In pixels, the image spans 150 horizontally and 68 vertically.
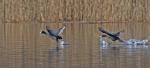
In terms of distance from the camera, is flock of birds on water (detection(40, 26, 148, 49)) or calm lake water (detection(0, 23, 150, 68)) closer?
calm lake water (detection(0, 23, 150, 68))

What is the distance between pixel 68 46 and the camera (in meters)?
19.6

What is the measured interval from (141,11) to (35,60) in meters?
18.9

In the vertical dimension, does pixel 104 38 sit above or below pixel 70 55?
above

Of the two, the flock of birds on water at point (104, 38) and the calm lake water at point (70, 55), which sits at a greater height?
the flock of birds on water at point (104, 38)

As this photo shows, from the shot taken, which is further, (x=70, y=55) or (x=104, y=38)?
(x=104, y=38)

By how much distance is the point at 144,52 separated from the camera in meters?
17.5

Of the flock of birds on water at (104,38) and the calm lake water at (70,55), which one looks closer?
the calm lake water at (70,55)

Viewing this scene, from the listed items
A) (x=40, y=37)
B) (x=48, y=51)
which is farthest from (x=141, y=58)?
(x=40, y=37)

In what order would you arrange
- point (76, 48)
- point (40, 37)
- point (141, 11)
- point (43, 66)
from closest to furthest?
point (43, 66) → point (76, 48) → point (40, 37) → point (141, 11)

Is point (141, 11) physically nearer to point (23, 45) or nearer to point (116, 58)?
point (23, 45)

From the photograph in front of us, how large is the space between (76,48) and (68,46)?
2.60 ft

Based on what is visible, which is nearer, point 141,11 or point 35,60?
point 35,60

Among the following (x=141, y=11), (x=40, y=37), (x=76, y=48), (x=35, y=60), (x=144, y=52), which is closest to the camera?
(x=35, y=60)

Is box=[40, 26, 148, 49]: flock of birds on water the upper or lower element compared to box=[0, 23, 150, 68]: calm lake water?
upper
